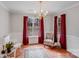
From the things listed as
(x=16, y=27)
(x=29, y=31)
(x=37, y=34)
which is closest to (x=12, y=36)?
(x=16, y=27)

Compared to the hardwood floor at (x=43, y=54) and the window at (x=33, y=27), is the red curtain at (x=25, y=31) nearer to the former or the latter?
the window at (x=33, y=27)

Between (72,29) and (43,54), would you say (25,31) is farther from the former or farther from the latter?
(72,29)

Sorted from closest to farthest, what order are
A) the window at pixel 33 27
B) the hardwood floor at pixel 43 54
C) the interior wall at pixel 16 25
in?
1. the hardwood floor at pixel 43 54
2. the interior wall at pixel 16 25
3. the window at pixel 33 27

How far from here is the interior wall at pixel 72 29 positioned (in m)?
4.86

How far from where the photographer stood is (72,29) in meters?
5.28

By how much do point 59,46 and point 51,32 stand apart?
177 cm

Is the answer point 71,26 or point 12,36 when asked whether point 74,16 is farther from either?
point 12,36

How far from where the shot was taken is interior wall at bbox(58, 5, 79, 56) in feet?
16.0

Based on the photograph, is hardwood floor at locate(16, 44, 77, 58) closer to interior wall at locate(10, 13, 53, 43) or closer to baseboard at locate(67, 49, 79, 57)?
baseboard at locate(67, 49, 79, 57)

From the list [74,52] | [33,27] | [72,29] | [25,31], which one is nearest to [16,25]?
[25,31]

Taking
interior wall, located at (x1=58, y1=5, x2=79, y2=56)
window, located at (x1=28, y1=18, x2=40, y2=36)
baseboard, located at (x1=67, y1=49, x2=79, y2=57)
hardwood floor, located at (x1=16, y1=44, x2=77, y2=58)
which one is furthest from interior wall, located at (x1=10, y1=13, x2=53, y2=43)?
baseboard, located at (x1=67, y1=49, x2=79, y2=57)

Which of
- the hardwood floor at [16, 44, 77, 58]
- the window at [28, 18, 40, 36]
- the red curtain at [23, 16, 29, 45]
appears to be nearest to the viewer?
the hardwood floor at [16, 44, 77, 58]

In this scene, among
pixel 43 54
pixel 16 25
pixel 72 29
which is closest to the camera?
pixel 43 54

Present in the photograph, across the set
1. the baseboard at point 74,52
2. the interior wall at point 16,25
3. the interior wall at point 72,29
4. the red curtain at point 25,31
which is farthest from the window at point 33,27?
the baseboard at point 74,52
